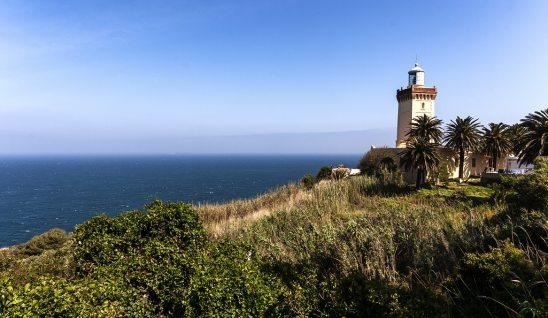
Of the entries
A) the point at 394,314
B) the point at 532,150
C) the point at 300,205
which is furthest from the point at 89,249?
the point at 532,150

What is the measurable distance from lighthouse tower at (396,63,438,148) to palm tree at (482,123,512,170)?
9.74 meters

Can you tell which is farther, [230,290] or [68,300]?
[230,290]

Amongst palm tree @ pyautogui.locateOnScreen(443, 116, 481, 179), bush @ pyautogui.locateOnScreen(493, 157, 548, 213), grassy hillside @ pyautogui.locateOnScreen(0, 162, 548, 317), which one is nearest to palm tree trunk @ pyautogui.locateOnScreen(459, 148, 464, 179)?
palm tree @ pyautogui.locateOnScreen(443, 116, 481, 179)

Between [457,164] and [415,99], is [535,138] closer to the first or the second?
[457,164]

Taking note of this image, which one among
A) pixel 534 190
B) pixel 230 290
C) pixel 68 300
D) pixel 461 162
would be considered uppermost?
pixel 461 162

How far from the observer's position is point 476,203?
26609mm

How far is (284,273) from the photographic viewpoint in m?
10.1

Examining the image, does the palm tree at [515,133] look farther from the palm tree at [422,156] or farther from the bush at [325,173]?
the bush at [325,173]

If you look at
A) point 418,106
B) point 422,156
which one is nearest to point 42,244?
point 422,156

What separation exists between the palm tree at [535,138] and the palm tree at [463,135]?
387cm

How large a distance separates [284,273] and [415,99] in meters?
41.3

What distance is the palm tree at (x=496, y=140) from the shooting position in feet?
117

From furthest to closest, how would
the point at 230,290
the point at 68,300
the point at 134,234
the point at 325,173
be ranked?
1. the point at 325,173
2. the point at 134,234
3. the point at 230,290
4. the point at 68,300

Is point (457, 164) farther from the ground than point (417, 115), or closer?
closer
